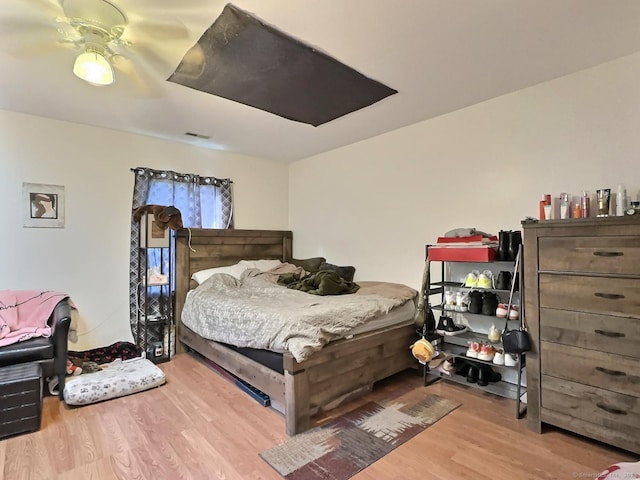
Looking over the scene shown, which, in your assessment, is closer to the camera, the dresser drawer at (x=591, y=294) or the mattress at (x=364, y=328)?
the dresser drawer at (x=591, y=294)

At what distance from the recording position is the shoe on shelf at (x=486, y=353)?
8.01 feet

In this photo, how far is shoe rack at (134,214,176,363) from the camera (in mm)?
3365

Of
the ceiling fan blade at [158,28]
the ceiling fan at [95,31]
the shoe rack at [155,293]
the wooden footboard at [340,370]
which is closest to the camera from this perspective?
the ceiling fan at [95,31]

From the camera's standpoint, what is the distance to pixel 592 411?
6.19 ft

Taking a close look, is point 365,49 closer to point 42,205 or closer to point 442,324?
point 442,324

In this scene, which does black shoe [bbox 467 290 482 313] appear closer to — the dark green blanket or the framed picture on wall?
the dark green blanket

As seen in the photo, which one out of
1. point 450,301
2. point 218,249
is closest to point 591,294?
point 450,301

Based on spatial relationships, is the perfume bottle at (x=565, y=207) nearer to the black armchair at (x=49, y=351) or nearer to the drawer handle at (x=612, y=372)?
the drawer handle at (x=612, y=372)

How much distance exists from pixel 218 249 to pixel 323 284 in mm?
1573

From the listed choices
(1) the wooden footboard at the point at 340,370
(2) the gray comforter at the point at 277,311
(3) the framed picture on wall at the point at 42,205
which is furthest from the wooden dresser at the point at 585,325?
(3) the framed picture on wall at the point at 42,205

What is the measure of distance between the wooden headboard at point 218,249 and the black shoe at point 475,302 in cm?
264

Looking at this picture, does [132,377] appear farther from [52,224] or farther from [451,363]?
[451,363]

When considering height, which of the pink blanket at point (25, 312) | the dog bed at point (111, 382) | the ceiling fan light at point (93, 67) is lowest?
the dog bed at point (111, 382)

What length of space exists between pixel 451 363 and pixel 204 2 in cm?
290
